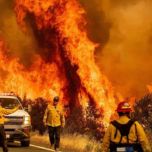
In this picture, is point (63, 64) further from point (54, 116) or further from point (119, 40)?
point (54, 116)

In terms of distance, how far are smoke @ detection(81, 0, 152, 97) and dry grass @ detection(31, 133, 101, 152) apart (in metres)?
21.0

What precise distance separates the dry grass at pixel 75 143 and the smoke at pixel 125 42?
20953 millimetres

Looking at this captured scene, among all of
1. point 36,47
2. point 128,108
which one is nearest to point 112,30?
point 36,47

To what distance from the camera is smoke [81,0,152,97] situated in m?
47.8

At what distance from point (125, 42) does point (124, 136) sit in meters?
38.9

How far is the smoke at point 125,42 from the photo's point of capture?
157ft

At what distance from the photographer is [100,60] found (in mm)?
47781

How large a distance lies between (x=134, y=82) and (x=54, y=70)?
9.42 m

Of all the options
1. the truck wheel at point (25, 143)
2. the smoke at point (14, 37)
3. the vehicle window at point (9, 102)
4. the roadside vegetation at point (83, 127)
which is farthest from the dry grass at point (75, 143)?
the smoke at point (14, 37)

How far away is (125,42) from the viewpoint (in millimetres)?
50094

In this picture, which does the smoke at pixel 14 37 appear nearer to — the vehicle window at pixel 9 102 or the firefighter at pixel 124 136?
the vehicle window at pixel 9 102

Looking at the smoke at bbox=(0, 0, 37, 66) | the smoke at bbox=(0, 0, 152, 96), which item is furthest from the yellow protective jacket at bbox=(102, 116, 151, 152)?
the smoke at bbox=(0, 0, 152, 96)

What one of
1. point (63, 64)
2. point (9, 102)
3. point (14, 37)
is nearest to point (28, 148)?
point (9, 102)

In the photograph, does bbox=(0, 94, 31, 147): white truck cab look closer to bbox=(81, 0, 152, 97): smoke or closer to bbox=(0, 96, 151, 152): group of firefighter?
bbox=(0, 96, 151, 152): group of firefighter
